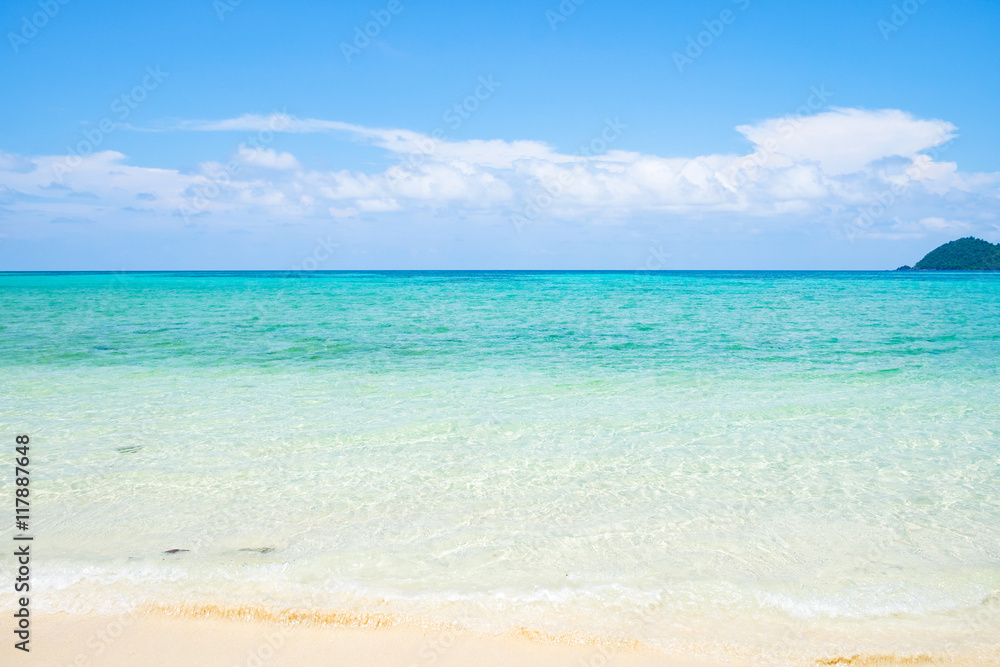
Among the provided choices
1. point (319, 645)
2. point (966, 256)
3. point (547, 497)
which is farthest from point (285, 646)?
point (966, 256)

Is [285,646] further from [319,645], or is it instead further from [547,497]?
[547,497]

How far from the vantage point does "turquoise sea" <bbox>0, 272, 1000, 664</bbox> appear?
383 cm

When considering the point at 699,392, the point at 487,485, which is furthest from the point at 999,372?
the point at 487,485

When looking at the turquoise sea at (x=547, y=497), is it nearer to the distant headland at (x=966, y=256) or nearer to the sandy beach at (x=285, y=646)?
the sandy beach at (x=285, y=646)

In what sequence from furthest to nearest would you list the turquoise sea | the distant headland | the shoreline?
the distant headland
the turquoise sea
the shoreline

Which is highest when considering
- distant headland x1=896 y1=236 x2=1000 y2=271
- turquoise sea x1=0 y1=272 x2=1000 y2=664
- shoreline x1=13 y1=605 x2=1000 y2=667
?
distant headland x1=896 y1=236 x2=1000 y2=271

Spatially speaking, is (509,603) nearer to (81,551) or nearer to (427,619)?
(427,619)

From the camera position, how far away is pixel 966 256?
161 m

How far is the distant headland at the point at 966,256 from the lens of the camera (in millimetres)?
154750

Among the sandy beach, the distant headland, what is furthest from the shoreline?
the distant headland

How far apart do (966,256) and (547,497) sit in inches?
8042

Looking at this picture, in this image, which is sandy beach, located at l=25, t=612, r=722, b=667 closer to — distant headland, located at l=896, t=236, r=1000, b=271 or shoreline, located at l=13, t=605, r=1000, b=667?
shoreline, located at l=13, t=605, r=1000, b=667

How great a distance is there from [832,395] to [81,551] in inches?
403

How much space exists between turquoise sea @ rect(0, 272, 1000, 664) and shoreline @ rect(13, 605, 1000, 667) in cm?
9
